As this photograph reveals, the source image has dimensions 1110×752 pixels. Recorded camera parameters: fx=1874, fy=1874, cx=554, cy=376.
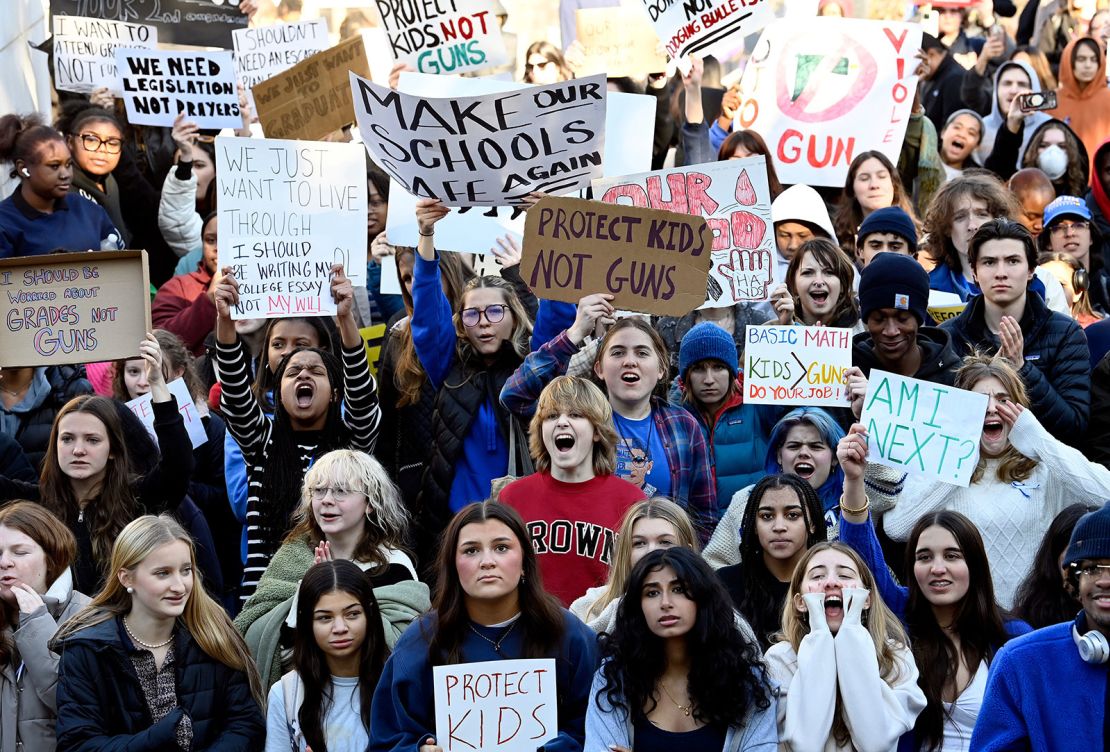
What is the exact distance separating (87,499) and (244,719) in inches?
63.1

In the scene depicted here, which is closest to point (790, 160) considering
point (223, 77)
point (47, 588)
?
point (223, 77)

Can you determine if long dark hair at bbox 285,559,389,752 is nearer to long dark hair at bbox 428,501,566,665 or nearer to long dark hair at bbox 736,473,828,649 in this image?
long dark hair at bbox 428,501,566,665

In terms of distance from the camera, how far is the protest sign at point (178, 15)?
1223cm

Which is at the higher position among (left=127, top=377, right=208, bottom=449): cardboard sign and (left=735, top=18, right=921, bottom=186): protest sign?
(left=735, top=18, right=921, bottom=186): protest sign

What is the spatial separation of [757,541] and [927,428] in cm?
81

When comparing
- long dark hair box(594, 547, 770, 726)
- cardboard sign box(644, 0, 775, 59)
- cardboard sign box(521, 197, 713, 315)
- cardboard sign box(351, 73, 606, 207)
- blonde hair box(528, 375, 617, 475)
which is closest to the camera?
long dark hair box(594, 547, 770, 726)

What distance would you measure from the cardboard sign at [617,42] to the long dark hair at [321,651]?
6.29 meters

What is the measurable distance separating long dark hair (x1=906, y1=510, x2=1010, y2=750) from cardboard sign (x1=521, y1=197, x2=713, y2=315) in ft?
6.09

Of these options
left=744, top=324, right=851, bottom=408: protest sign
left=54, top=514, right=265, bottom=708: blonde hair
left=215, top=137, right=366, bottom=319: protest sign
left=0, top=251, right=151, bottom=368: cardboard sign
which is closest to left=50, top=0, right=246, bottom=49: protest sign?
left=215, top=137, right=366, bottom=319: protest sign

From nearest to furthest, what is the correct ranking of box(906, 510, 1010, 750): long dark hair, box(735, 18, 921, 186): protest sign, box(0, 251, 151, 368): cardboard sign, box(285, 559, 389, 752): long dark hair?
box(906, 510, 1010, 750): long dark hair < box(285, 559, 389, 752): long dark hair < box(0, 251, 151, 368): cardboard sign < box(735, 18, 921, 186): protest sign

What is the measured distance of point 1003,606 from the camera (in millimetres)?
7359

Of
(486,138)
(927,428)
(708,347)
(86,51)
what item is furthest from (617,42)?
(927,428)

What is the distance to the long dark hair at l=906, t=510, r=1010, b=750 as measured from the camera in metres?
6.54

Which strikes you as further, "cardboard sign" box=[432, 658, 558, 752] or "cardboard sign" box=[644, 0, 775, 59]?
"cardboard sign" box=[644, 0, 775, 59]
